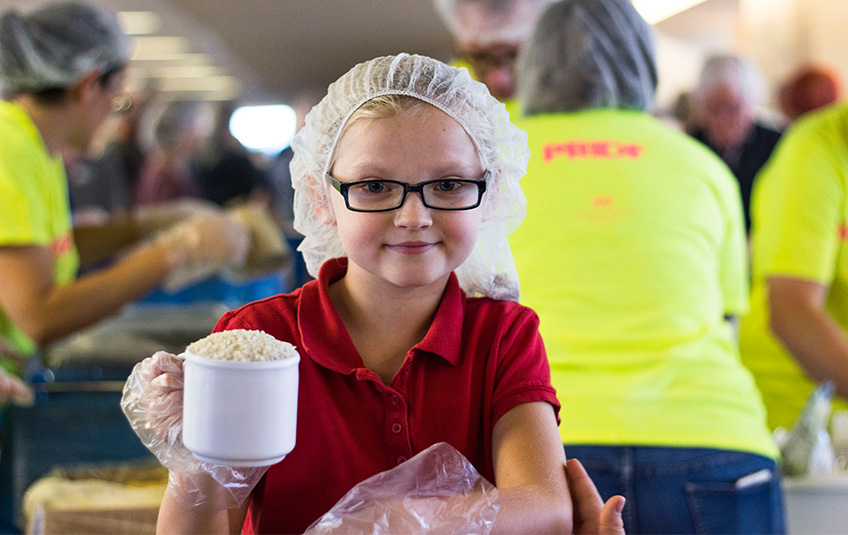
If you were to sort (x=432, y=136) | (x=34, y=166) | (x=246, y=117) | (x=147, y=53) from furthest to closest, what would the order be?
(x=246, y=117) → (x=147, y=53) → (x=34, y=166) → (x=432, y=136)

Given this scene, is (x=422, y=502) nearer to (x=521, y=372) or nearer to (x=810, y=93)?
(x=521, y=372)

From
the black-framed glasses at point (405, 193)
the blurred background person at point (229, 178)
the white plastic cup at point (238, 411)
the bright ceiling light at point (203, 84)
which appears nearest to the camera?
the white plastic cup at point (238, 411)

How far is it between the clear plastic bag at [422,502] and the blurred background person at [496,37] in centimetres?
191

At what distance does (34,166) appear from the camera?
7.88 feet

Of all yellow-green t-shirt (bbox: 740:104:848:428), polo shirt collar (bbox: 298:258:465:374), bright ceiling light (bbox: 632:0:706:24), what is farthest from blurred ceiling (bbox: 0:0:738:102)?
polo shirt collar (bbox: 298:258:465:374)

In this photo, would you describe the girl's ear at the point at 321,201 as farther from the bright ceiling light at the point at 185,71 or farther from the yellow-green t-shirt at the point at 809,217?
the bright ceiling light at the point at 185,71

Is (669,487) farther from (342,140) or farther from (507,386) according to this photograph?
(342,140)

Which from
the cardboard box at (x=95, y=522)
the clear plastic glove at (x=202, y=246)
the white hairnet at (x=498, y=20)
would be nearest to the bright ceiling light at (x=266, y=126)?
the white hairnet at (x=498, y=20)

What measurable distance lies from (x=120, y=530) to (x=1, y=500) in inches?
28.7

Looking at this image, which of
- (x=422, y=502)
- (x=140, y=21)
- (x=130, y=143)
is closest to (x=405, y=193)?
(x=422, y=502)

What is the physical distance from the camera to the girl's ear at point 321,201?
127 centimetres

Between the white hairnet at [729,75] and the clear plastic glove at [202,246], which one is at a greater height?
the white hairnet at [729,75]

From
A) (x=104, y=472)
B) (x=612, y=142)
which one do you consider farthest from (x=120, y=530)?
(x=612, y=142)

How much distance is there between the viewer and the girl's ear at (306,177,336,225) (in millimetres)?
1270
